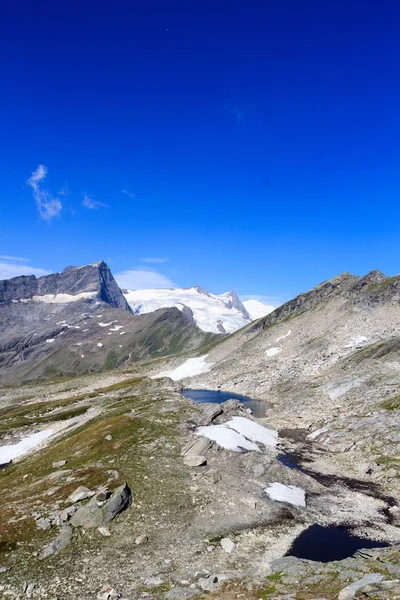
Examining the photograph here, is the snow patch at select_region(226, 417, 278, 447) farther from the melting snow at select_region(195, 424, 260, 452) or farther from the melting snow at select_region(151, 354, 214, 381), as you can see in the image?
the melting snow at select_region(151, 354, 214, 381)

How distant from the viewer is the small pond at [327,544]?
93.3 ft

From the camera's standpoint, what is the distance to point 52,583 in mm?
23156

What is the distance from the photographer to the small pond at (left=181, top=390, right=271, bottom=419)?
96.8m

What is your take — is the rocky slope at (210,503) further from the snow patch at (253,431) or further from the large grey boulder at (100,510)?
the snow patch at (253,431)

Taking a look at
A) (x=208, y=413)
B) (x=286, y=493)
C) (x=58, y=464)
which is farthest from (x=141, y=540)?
(x=208, y=413)

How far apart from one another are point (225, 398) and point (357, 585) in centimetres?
10051

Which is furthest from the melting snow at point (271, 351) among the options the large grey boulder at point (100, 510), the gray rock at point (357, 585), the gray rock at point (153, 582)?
the gray rock at point (357, 585)

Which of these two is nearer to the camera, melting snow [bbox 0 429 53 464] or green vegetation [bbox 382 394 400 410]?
green vegetation [bbox 382 394 400 410]

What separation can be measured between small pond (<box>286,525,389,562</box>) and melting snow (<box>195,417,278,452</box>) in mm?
16838

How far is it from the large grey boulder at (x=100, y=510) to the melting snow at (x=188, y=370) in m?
141

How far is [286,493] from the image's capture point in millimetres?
38625

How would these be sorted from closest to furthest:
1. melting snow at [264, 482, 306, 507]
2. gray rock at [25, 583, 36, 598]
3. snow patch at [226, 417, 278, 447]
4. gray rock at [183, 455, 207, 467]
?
gray rock at [25, 583, 36, 598] → melting snow at [264, 482, 306, 507] → gray rock at [183, 455, 207, 467] → snow patch at [226, 417, 278, 447]

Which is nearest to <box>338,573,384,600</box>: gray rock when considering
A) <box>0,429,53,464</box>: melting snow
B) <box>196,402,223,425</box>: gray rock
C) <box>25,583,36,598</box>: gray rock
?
<box>25,583,36,598</box>: gray rock

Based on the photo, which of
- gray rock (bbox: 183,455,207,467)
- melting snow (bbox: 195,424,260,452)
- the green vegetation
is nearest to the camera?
gray rock (bbox: 183,455,207,467)
